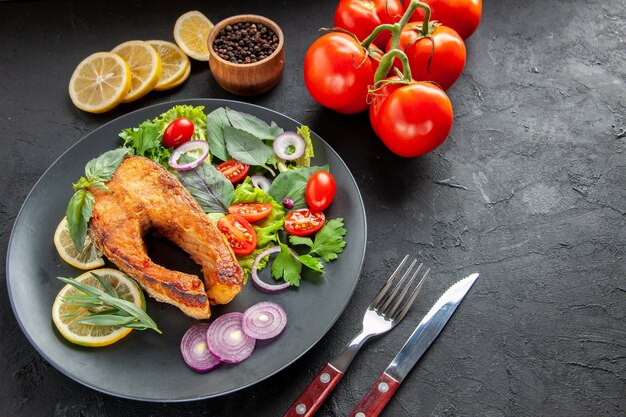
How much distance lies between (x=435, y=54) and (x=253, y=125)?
122cm

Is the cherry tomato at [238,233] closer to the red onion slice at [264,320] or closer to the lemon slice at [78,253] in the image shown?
the red onion slice at [264,320]

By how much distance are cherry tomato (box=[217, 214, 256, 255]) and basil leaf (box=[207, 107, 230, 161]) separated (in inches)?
19.0

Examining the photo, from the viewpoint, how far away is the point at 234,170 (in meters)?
3.76

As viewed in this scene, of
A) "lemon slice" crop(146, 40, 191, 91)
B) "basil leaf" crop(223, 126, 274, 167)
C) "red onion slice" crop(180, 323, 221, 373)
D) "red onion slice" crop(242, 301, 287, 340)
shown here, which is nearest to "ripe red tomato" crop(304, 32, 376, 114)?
"basil leaf" crop(223, 126, 274, 167)

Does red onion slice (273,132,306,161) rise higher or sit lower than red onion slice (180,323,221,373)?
higher

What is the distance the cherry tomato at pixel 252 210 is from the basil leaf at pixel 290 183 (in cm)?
11

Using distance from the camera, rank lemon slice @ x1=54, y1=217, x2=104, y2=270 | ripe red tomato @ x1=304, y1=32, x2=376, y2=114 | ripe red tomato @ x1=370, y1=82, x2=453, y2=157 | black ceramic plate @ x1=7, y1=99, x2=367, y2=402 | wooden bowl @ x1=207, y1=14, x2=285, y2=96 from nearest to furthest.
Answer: black ceramic plate @ x1=7, y1=99, x2=367, y2=402
lemon slice @ x1=54, y1=217, x2=104, y2=270
ripe red tomato @ x1=370, y1=82, x2=453, y2=157
ripe red tomato @ x1=304, y1=32, x2=376, y2=114
wooden bowl @ x1=207, y1=14, x2=285, y2=96

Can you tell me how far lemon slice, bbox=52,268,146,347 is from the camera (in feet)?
10.2

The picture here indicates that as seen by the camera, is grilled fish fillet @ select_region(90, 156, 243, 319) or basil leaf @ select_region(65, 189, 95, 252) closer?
grilled fish fillet @ select_region(90, 156, 243, 319)

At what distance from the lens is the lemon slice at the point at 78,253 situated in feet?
11.2

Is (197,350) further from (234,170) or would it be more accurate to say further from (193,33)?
(193,33)

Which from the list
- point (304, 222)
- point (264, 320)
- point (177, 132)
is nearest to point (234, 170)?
point (177, 132)

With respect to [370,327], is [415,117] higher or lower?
higher

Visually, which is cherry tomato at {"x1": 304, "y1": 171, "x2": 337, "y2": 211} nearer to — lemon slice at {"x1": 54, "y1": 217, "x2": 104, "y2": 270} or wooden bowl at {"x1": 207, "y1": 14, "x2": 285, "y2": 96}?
wooden bowl at {"x1": 207, "y1": 14, "x2": 285, "y2": 96}
